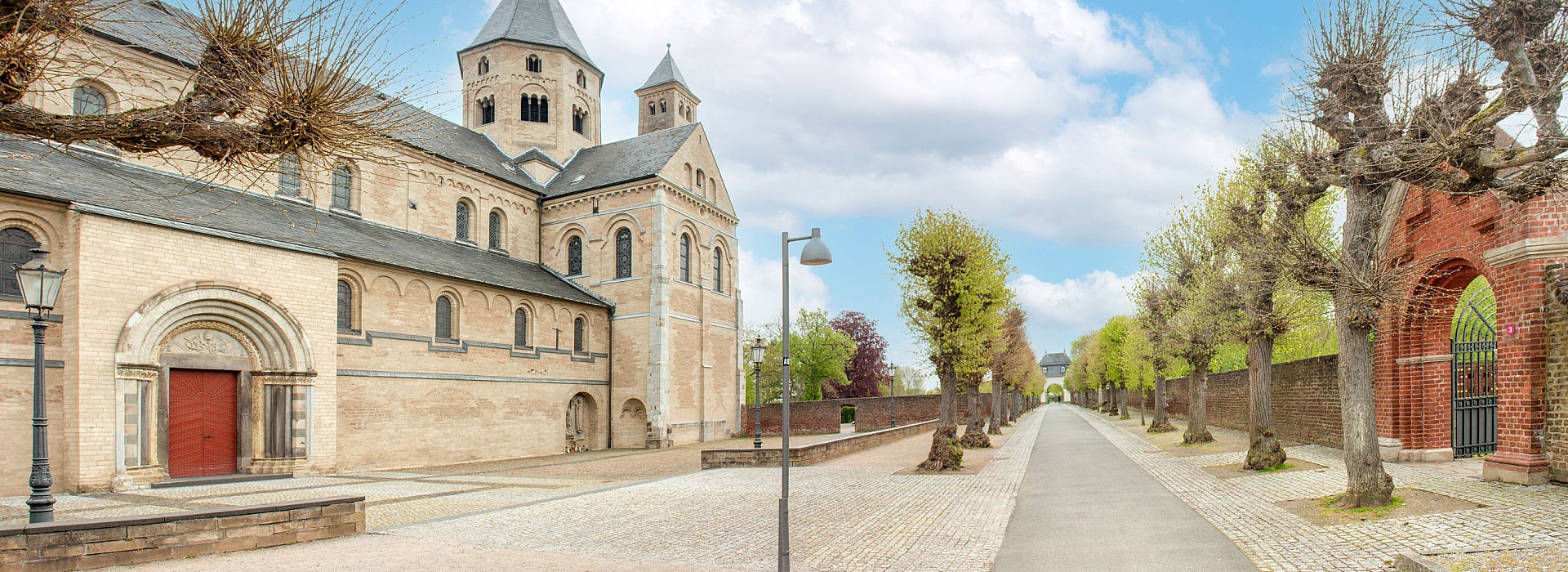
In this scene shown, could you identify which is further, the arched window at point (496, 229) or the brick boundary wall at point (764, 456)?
the arched window at point (496, 229)

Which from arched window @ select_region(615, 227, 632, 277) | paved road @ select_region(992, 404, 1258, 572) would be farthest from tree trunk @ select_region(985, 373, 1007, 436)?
paved road @ select_region(992, 404, 1258, 572)

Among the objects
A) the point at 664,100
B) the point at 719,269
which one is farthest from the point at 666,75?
the point at 719,269

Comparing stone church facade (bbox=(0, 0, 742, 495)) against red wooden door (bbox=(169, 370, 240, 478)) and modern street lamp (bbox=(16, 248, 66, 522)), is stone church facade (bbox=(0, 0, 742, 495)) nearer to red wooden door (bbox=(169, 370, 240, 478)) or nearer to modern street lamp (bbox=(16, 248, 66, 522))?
red wooden door (bbox=(169, 370, 240, 478))

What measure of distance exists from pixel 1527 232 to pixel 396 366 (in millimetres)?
24389

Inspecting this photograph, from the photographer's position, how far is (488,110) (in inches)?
1558

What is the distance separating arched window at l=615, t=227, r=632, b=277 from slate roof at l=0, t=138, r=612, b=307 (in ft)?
9.97

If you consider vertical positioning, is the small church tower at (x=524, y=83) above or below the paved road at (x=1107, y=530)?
above

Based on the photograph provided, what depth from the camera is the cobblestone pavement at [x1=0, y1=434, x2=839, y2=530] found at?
12690 mm

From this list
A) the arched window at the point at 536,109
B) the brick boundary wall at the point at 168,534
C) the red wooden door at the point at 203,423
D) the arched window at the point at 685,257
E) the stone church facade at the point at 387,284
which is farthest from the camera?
the arched window at the point at 536,109

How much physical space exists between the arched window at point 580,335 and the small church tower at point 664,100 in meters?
16.9

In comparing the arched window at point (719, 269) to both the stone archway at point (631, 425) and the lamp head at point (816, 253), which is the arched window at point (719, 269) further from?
the lamp head at point (816, 253)

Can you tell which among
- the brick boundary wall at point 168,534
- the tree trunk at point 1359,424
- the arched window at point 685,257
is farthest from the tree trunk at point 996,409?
the brick boundary wall at point 168,534

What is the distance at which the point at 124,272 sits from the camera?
16125 millimetres

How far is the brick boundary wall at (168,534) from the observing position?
775 centimetres
